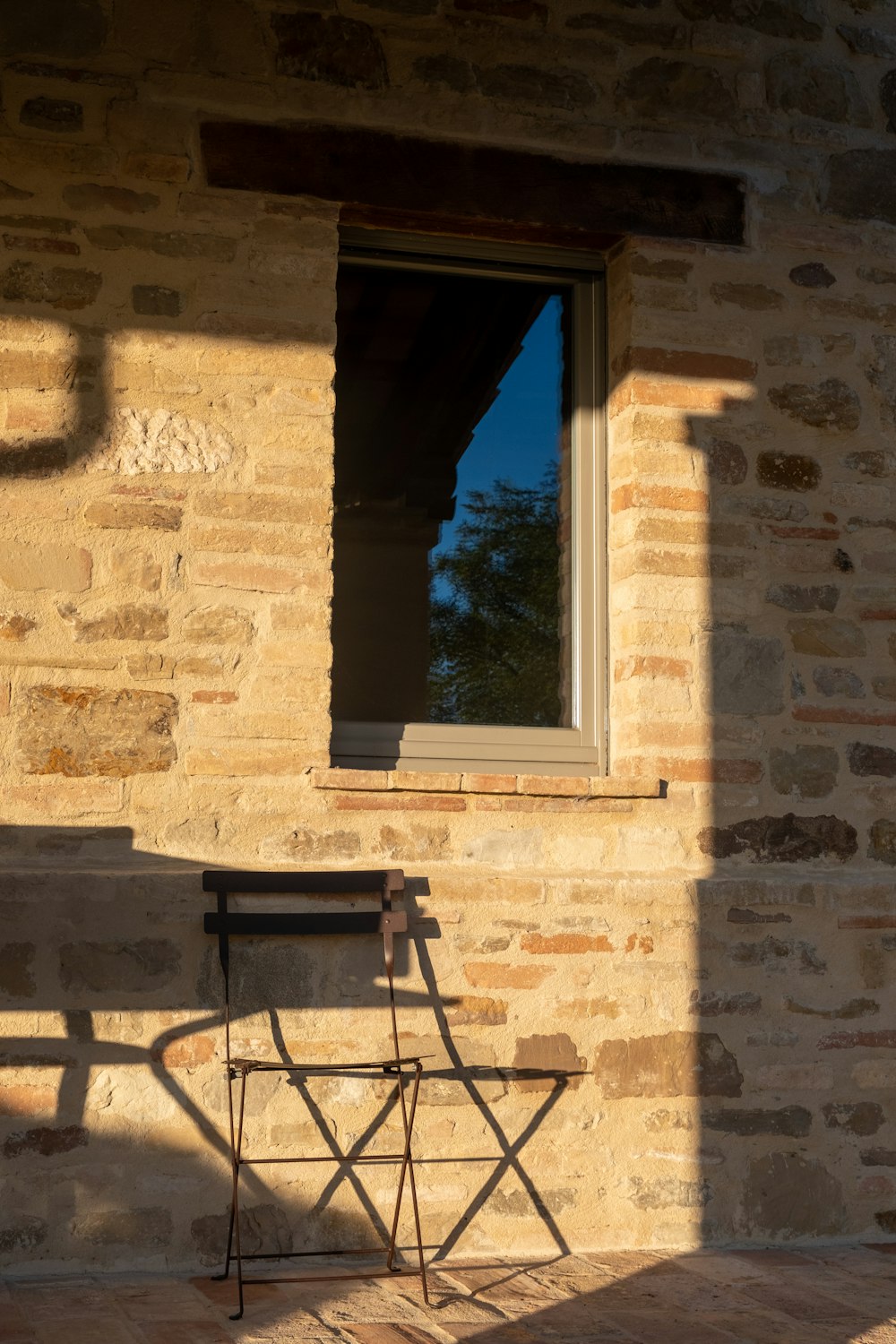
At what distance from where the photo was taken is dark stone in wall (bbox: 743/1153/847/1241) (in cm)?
342

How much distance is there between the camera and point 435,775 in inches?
133

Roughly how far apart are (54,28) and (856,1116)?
3.29 metres

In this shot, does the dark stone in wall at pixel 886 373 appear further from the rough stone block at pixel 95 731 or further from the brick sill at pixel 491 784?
the rough stone block at pixel 95 731

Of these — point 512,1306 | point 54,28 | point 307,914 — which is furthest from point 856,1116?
point 54,28

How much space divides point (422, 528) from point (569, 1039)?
1.34 metres

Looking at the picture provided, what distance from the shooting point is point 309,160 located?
354cm

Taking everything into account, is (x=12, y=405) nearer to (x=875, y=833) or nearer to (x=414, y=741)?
(x=414, y=741)

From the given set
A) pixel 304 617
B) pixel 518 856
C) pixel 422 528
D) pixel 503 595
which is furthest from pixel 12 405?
pixel 518 856

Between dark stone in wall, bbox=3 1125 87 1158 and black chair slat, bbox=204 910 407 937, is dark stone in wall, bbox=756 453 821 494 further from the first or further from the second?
dark stone in wall, bbox=3 1125 87 1158

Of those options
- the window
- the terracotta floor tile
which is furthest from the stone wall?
the terracotta floor tile

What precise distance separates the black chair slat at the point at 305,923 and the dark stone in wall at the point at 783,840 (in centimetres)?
83

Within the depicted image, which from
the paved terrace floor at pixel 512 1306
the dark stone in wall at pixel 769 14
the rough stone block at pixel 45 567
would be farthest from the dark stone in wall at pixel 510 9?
the paved terrace floor at pixel 512 1306

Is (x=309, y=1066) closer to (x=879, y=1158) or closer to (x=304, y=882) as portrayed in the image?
(x=304, y=882)

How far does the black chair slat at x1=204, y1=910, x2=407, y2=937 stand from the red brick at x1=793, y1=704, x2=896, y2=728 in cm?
118
